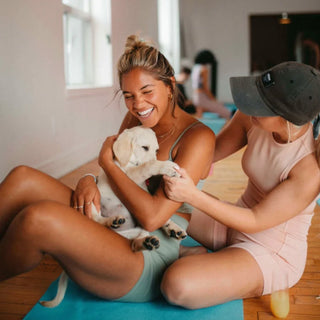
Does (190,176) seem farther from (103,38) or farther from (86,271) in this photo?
(103,38)

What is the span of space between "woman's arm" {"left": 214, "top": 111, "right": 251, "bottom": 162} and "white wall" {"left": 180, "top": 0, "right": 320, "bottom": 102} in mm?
9969

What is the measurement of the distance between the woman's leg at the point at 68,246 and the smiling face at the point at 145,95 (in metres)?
0.48

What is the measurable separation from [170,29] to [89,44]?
5278mm

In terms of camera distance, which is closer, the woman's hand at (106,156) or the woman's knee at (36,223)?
the woman's knee at (36,223)

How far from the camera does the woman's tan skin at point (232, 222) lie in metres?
1.41

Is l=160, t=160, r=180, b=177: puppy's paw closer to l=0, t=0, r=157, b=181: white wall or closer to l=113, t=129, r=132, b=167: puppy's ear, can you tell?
l=113, t=129, r=132, b=167: puppy's ear

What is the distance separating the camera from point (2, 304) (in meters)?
1.59

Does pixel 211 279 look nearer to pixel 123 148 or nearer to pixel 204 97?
pixel 123 148

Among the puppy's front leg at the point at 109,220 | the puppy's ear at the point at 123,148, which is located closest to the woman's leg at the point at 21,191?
the puppy's front leg at the point at 109,220

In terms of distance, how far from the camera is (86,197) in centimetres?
155

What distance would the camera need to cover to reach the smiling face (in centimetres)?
156

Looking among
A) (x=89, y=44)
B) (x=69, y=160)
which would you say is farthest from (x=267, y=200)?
(x=89, y=44)

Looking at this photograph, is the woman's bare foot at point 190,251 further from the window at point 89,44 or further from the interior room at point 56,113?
the window at point 89,44

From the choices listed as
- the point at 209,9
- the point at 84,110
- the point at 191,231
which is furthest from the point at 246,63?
the point at 191,231
